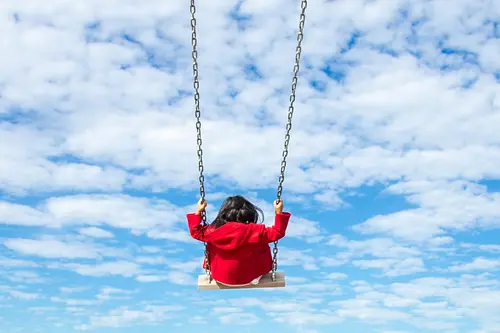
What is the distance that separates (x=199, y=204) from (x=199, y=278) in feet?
3.79

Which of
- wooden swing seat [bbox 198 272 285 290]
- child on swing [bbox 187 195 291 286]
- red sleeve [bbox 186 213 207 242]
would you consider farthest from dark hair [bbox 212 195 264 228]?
wooden swing seat [bbox 198 272 285 290]

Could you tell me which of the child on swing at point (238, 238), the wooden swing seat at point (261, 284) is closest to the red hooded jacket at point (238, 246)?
the child on swing at point (238, 238)

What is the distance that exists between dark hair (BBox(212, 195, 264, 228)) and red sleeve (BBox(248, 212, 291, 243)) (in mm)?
220

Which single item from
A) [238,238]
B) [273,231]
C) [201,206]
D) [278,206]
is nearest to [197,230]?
[201,206]

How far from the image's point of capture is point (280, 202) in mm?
9781

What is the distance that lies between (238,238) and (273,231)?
473 mm

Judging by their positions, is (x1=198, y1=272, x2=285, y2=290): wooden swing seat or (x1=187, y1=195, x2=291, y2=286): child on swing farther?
(x1=198, y1=272, x2=285, y2=290): wooden swing seat

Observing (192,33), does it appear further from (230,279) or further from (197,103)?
(230,279)

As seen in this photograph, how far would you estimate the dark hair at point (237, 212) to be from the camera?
9.92m

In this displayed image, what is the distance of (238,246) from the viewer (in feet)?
32.0

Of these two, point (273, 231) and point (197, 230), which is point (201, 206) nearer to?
point (197, 230)

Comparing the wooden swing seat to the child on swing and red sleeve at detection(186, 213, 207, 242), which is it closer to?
the child on swing

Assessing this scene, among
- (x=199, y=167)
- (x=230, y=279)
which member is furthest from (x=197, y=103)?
(x=230, y=279)

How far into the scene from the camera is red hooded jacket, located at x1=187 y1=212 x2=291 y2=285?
9.73m
